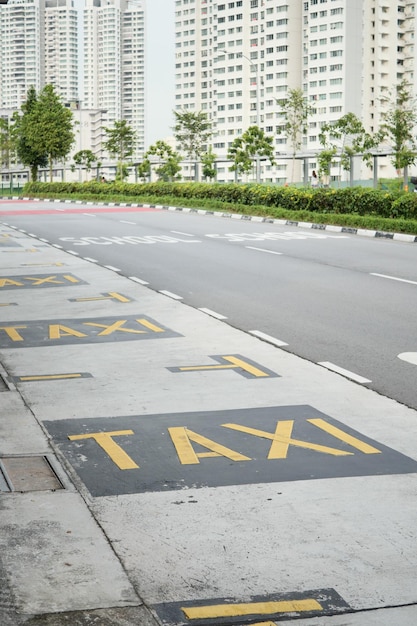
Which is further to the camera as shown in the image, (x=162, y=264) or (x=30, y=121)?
(x=30, y=121)

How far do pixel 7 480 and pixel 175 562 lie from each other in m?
1.57

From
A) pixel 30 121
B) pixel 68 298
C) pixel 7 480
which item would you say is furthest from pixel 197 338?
pixel 30 121

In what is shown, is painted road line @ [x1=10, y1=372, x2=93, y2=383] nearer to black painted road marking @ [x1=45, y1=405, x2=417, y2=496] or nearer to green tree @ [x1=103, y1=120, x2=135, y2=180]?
black painted road marking @ [x1=45, y1=405, x2=417, y2=496]

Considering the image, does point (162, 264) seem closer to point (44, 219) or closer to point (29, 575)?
point (29, 575)

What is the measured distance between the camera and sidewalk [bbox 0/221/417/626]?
14.1 feet

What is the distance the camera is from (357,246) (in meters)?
23.4

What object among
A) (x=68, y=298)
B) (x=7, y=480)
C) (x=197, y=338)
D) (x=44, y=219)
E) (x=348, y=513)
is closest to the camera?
(x=348, y=513)

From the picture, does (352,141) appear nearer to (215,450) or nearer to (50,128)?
(50,128)

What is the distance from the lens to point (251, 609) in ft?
13.8

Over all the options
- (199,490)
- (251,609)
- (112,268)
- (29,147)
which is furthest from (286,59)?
(251,609)

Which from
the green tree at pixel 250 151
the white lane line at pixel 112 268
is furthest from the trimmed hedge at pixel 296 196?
the white lane line at pixel 112 268

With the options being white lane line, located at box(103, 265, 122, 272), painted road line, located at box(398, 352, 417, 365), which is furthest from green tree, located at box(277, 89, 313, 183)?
painted road line, located at box(398, 352, 417, 365)

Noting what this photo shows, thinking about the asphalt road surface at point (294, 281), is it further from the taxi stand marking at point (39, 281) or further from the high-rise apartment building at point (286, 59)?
the high-rise apartment building at point (286, 59)

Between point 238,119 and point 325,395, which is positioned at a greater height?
point 238,119
